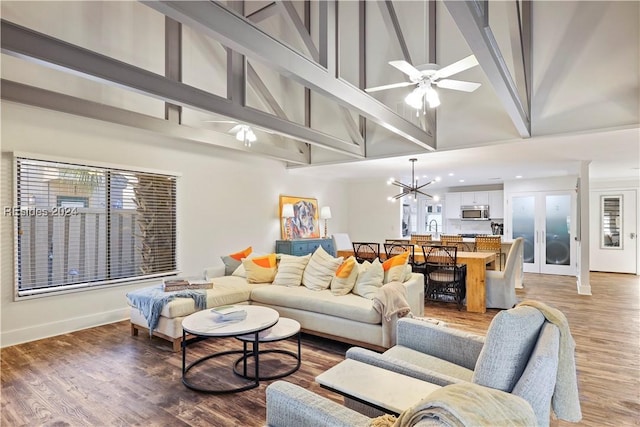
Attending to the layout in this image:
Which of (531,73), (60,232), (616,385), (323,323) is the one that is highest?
(531,73)

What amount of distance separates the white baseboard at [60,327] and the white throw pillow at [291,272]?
225cm

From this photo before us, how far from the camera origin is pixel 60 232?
398 centimetres

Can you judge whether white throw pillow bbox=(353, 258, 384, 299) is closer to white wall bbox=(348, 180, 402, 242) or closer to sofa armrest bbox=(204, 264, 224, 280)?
sofa armrest bbox=(204, 264, 224, 280)

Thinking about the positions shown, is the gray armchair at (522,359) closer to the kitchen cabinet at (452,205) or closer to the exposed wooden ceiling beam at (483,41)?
the exposed wooden ceiling beam at (483,41)

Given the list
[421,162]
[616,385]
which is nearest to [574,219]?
[421,162]

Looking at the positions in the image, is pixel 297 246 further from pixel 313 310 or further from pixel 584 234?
pixel 584 234

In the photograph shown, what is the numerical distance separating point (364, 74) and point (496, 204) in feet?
22.4

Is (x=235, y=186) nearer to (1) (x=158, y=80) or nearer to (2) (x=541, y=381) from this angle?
(1) (x=158, y=80)

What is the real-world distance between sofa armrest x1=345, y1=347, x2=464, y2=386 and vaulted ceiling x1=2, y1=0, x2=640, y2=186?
81.8 inches

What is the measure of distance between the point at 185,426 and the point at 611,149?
664 centimetres

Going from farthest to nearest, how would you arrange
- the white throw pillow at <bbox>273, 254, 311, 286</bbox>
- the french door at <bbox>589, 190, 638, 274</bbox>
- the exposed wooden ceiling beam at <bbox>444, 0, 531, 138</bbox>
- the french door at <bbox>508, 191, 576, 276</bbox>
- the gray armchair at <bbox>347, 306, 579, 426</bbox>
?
1. the french door at <bbox>589, 190, 638, 274</bbox>
2. the french door at <bbox>508, 191, 576, 276</bbox>
3. the white throw pillow at <bbox>273, 254, 311, 286</bbox>
4. the exposed wooden ceiling beam at <bbox>444, 0, 531, 138</bbox>
5. the gray armchair at <bbox>347, 306, 579, 426</bbox>

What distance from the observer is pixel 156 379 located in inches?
111

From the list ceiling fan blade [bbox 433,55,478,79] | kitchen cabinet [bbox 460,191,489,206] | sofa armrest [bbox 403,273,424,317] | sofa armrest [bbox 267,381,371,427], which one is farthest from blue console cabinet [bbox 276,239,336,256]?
sofa armrest [bbox 267,381,371,427]

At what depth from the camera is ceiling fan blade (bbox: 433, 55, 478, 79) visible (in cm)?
289
